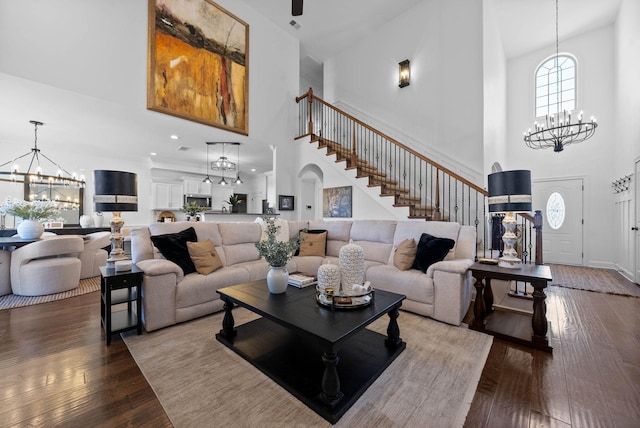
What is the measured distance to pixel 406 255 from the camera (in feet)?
10.1

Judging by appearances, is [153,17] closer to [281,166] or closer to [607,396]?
[281,166]

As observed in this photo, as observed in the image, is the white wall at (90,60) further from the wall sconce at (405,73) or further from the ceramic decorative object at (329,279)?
the ceramic decorative object at (329,279)

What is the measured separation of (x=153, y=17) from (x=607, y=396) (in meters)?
6.65

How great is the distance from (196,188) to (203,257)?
253 inches

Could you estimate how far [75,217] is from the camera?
6836 mm

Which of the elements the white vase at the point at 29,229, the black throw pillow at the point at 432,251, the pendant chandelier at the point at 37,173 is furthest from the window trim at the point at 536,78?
the white vase at the point at 29,229

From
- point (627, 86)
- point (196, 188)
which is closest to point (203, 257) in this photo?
point (196, 188)

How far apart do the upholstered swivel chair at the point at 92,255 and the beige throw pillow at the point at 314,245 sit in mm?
3471

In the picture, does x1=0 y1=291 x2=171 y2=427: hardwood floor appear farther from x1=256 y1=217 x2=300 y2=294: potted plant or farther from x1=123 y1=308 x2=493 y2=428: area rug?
x1=256 y1=217 x2=300 y2=294: potted plant

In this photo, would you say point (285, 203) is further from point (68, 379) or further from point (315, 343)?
point (68, 379)

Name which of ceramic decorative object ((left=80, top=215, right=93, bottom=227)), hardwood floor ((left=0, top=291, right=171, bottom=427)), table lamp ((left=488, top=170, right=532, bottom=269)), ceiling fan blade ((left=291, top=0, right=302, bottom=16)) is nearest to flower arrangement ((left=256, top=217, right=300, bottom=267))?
hardwood floor ((left=0, top=291, right=171, bottom=427))

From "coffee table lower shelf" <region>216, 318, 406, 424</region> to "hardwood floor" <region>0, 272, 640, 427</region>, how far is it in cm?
Answer: 60

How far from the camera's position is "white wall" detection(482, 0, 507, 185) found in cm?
510

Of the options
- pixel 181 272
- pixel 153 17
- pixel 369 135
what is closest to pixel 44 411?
pixel 181 272
